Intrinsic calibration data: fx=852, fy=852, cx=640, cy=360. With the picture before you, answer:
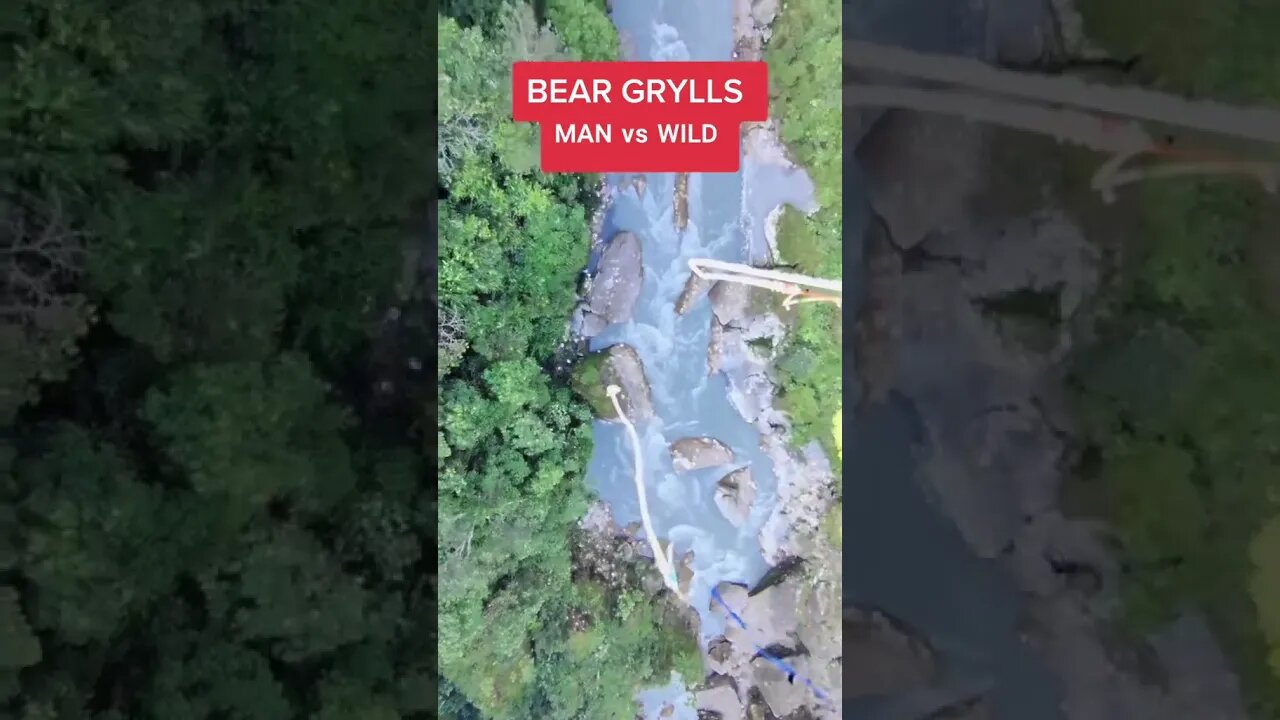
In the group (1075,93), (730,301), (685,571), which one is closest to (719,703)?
(685,571)

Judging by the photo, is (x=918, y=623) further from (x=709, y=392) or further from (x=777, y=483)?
(x=709, y=392)

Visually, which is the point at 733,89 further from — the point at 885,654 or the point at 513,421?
the point at 885,654

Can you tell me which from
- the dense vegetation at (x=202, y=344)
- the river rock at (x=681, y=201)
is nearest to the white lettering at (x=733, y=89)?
the river rock at (x=681, y=201)

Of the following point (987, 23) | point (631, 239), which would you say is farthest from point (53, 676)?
point (987, 23)

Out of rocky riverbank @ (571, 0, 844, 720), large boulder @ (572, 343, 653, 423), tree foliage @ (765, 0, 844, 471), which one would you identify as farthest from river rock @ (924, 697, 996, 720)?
large boulder @ (572, 343, 653, 423)

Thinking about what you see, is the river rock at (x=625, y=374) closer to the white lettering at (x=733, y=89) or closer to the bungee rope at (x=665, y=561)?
the bungee rope at (x=665, y=561)
